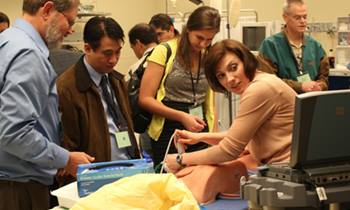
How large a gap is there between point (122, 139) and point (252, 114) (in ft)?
Answer: 2.08

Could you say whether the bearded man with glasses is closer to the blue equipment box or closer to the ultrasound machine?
the blue equipment box

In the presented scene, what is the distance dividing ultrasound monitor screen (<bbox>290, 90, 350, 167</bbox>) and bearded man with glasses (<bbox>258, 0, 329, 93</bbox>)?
1996 millimetres

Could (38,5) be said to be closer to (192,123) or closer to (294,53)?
(192,123)

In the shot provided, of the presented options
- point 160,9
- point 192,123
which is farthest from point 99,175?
point 160,9

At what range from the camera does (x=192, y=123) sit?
2520 millimetres

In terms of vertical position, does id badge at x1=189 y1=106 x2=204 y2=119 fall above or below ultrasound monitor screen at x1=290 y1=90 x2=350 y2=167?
below

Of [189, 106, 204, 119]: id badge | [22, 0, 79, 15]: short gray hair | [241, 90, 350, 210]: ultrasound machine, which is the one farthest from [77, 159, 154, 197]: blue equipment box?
[189, 106, 204, 119]: id badge

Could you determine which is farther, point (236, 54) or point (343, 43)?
point (343, 43)

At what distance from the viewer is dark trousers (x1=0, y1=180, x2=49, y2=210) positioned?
1.78 metres

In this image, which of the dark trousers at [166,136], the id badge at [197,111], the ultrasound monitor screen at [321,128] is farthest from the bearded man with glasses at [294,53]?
A: the ultrasound monitor screen at [321,128]

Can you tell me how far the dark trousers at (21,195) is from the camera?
5.83 feet

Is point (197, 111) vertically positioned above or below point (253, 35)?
below

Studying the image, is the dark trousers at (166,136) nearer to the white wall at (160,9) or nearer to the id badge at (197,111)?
the id badge at (197,111)

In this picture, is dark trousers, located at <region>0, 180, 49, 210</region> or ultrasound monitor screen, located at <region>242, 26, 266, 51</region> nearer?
dark trousers, located at <region>0, 180, 49, 210</region>
